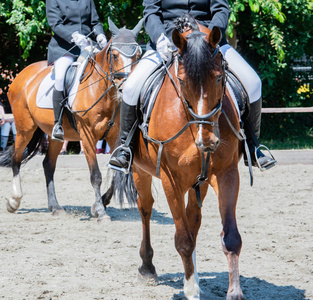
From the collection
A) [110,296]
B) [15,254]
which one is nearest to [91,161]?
[15,254]

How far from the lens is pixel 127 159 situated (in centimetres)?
467

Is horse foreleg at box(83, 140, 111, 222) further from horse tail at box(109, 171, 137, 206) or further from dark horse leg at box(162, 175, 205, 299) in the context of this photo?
dark horse leg at box(162, 175, 205, 299)

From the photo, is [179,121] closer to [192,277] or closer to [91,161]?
[192,277]

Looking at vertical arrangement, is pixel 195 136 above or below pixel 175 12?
below

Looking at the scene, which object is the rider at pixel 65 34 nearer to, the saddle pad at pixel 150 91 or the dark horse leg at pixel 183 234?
the saddle pad at pixel 150 91

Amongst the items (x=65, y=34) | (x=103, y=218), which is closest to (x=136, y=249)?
(x=103, y=218)

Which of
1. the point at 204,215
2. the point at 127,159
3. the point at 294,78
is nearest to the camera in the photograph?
the point at 127,159

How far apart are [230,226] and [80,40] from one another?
4333 millimetres

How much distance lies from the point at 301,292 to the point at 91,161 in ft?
12.6

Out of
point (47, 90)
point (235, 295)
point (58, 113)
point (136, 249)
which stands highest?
point (47, 90)

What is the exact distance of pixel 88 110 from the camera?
7.32 m

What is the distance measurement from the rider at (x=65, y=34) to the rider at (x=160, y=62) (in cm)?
309

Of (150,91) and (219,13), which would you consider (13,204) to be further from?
(219,13)

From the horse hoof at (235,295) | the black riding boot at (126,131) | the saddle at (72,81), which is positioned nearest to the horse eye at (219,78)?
the black riding boot at (126,131)
